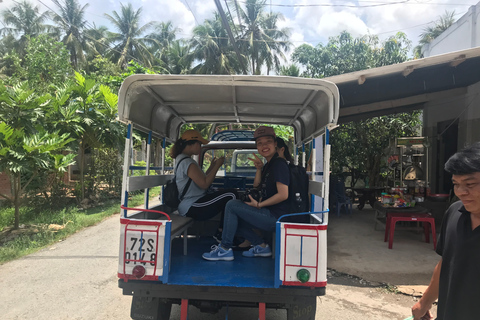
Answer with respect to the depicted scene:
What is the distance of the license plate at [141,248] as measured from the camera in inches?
103

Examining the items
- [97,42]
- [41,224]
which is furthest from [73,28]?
[41,224]

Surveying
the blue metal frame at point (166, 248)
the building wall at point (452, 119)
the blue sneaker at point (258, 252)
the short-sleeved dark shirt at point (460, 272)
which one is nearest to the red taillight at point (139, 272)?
the blue metal frame at point (166, 248)

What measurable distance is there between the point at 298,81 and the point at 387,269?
382 cm

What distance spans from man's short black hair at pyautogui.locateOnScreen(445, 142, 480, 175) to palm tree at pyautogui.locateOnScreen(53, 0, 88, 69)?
33.2 m

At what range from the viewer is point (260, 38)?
27.0m

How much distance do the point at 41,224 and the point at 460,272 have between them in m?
8.23

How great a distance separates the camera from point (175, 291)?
8.65 feet

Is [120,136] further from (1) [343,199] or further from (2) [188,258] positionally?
(2) [188,258]

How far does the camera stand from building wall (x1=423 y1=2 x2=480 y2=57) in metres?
10.2

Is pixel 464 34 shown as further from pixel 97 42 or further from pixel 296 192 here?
pixel 97 42

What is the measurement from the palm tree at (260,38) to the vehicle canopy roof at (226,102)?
22509 millimetres

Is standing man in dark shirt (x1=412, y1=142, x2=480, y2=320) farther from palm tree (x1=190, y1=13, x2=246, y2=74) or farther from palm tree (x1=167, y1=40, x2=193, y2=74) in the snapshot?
palm tree (x1=167, y1=40, x2=193, y2=74)

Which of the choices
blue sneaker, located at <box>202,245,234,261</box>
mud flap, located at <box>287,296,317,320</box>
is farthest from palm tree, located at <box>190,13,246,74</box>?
mud flap, located at <box>287,296,317,320</box>

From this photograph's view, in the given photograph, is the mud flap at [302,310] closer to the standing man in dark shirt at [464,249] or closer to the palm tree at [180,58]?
the standing man in dark shirt at [464,249]
